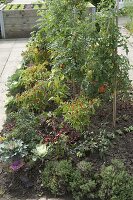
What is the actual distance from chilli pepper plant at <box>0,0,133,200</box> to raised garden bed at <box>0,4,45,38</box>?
521cm

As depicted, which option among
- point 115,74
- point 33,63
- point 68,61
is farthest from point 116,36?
point 33,63

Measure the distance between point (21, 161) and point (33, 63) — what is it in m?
3.12

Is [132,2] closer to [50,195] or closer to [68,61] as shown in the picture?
[68,61]

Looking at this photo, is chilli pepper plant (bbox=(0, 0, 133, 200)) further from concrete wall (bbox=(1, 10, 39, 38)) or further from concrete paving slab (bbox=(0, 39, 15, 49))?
concrete wall (bbox=(1, 10, 39, 38))

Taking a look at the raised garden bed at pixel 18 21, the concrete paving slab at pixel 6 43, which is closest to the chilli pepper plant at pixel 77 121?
the concrete paving slab at pixel 6 43

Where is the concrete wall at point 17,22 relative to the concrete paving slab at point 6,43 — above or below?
above

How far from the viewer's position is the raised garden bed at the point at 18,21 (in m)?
9.77

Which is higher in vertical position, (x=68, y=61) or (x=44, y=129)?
(x=68, y=61)

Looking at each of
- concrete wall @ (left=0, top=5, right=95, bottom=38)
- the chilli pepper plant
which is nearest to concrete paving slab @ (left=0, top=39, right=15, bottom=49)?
concrete wall @ (left=0, top=5, right=95, bottom=38)

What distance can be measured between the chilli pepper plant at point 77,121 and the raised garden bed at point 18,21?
5.21 metres

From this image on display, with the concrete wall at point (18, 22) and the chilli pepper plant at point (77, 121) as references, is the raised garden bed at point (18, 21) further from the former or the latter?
the chilli pepper plant at point (77, 121)

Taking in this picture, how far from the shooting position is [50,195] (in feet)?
11.3

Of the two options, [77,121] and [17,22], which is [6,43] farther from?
[77,121]

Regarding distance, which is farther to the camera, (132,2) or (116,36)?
(132,2)
